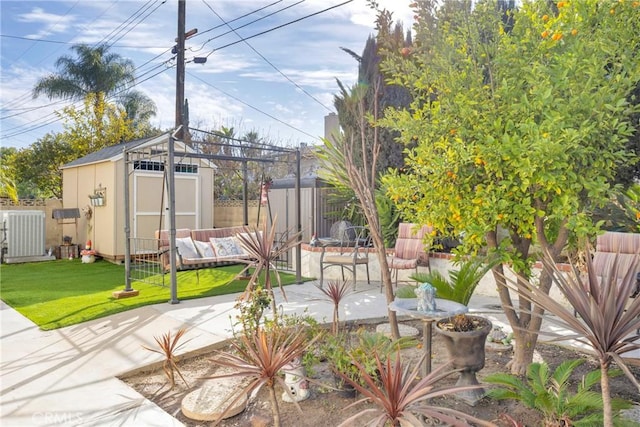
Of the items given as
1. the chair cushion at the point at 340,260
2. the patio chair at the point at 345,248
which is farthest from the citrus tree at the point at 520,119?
the patio chair at the point at 345,248

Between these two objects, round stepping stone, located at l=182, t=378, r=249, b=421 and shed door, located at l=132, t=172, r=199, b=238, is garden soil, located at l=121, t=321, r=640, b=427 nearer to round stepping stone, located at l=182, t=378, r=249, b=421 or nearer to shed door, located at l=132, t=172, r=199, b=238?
round stepping stone, located at l=182, t=378, r=249, b=421

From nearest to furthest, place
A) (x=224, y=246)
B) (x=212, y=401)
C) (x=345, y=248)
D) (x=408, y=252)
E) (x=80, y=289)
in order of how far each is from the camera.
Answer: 1. (x=212, y=401)
2. (x=408, y=252)
3. (x=80, y=289)
4. (x=345, y=248)
5. (x=224, y=246)

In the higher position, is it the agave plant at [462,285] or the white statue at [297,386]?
the agave plant at [462,285]

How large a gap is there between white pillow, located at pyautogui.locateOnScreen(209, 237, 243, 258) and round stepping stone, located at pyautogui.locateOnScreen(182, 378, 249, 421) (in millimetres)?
5803

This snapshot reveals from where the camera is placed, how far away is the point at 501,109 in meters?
2.98

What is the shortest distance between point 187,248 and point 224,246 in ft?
2.81

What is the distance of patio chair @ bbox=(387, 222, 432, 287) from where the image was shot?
666 centimetres

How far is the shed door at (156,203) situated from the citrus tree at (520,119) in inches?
333

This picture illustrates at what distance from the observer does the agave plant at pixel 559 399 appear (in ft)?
8.02

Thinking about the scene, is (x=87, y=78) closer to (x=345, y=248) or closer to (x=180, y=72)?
(x=180, y=72)

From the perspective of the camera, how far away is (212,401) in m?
2.90

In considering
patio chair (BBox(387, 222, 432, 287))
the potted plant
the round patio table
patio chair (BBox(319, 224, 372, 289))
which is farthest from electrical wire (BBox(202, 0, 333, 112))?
the round patio table

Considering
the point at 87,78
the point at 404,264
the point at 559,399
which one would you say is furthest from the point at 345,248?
the point at 87,78

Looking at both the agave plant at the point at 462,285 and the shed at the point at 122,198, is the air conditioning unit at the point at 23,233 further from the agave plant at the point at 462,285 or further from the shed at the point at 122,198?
the agave plant at the point at 462,285
